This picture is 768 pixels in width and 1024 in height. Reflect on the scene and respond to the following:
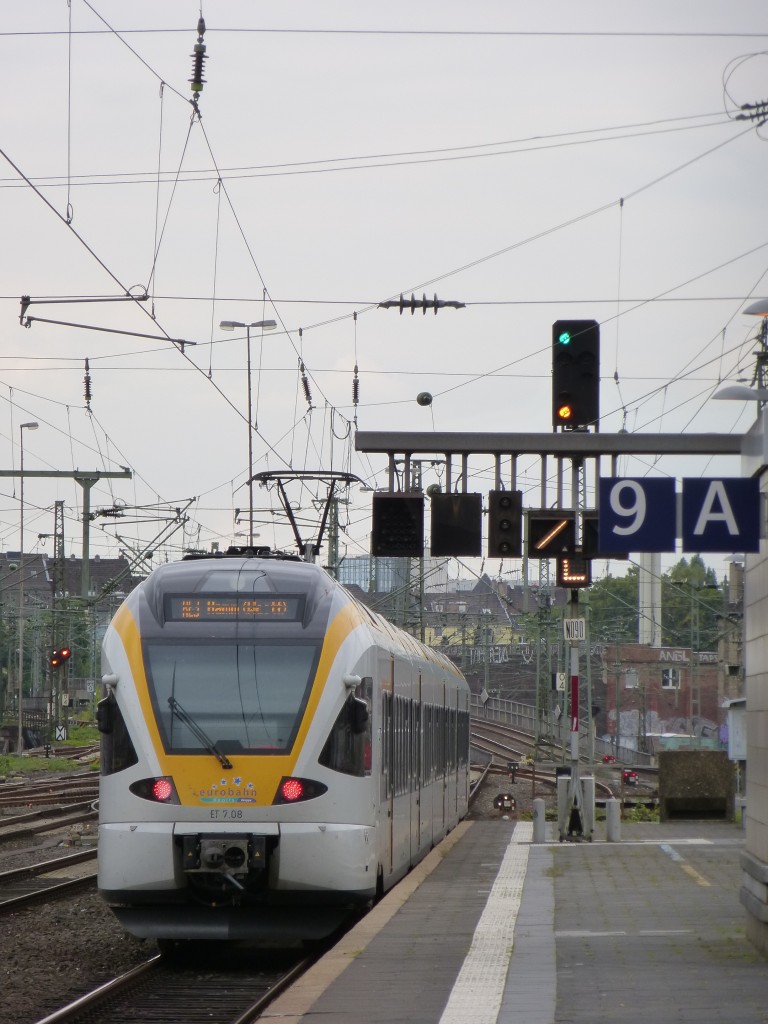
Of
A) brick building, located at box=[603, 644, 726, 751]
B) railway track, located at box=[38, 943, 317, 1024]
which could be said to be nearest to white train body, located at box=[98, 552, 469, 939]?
railway track, located at box=[38, 943, 317, 1024]

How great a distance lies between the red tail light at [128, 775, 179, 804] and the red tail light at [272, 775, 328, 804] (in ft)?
2.71

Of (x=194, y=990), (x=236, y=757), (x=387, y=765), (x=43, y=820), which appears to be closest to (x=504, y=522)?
(x=387, y=765)

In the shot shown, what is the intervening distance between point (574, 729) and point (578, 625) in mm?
1790

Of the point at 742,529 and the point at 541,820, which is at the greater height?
the point at 742,529

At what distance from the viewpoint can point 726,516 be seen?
10.6m

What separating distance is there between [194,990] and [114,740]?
2.21 metres

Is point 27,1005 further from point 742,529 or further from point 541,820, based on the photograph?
point 541,820

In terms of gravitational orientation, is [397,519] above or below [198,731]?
above

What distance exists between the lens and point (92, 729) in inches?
2931

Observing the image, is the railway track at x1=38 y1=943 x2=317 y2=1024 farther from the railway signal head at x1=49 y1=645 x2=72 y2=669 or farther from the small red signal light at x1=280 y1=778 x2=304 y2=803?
the railway signal head at x1=49 y1=645 x2=72 y2=669

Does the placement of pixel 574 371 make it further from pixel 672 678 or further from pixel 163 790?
pixel 672 678

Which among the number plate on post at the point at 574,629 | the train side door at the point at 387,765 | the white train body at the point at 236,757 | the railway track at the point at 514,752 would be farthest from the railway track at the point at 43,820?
the white train body at the point at 236,757

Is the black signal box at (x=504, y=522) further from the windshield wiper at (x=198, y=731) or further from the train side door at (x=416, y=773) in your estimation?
the windshield wiper at (x=198, y=731)

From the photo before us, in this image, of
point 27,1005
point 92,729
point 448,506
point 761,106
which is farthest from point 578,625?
point 92,729
